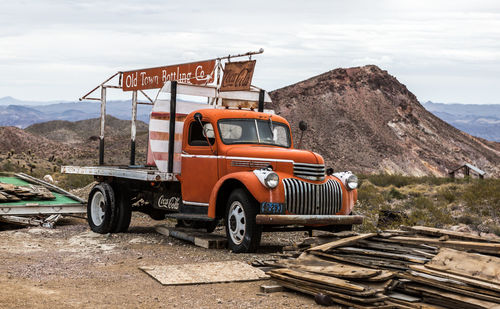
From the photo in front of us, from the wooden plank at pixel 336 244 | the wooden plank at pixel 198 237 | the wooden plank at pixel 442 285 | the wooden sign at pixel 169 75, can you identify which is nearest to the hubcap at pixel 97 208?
the wooden plank at pixel 198 237

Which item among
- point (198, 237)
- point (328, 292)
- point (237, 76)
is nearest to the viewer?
point (328, 292)

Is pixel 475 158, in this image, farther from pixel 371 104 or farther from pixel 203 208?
pixel 203 208

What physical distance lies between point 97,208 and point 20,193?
6.60 feet

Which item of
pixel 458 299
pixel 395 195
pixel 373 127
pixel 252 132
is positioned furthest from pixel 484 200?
pixel 373 127

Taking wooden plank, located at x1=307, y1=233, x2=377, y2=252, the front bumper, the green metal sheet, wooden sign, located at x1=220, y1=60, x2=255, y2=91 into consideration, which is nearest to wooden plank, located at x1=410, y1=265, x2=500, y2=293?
wooden plank, located at x1=307, y1=233, x2=377, y2=252

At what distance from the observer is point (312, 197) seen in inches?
413

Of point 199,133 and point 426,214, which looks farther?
point 426,214

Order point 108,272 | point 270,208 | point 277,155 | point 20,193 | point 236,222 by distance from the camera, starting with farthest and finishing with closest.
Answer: point 20,193
point 277,155
point 236,222
point 270,208
point 108,272

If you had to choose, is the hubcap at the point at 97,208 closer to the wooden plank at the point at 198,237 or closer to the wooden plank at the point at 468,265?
the wooden plank at the point at 198,237

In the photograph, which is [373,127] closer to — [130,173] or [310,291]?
[130,173]

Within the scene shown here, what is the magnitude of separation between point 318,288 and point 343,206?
352 cm

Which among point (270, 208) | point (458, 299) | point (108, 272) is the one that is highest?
point (270, 208)

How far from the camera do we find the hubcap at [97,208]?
1362cm

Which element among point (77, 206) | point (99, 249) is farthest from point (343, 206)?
point (77, 206)
